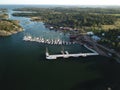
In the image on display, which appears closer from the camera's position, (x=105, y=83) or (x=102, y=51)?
(x=105, y=83)

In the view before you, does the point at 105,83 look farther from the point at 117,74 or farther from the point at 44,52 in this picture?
the point at 44,52

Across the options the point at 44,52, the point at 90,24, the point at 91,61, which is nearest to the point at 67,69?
the point at 91,61

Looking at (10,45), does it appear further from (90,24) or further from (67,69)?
(90,24)

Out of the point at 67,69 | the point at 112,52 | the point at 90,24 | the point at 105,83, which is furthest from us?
the point at 90,24

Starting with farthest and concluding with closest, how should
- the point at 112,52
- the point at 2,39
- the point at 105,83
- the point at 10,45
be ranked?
1. the point at 2,39
2. the point at 10,45
3. the point at 112,52
4. the point at 105,83

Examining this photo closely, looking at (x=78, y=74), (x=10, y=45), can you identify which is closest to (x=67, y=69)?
(x=78, y=74)

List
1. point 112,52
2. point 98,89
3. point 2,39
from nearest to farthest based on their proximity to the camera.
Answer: point 98,89 → point 112,52 → point 2,39
